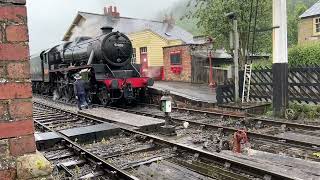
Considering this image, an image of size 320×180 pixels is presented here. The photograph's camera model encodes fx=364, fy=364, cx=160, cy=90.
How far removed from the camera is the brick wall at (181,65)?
2305 cm

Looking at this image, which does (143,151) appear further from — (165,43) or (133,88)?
(165,43)

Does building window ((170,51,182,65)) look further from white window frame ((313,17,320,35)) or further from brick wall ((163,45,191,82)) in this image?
white window frame ((313,17,320,35))

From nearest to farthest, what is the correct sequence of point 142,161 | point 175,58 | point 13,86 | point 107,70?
1. point 13,86
2. point 142,161
3. point 107,70
4. point 175,58

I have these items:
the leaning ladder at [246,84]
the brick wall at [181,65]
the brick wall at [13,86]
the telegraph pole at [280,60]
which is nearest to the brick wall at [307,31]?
the brick wall at [181,65]

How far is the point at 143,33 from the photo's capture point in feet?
94.8

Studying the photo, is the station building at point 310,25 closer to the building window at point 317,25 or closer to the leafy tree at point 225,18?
the building window at point 317,25

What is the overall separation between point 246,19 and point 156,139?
12442mm

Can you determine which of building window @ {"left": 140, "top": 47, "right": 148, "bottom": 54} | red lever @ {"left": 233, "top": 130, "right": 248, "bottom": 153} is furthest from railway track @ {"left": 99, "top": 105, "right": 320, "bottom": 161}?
building window @ {"left": 140, "top": 47, "right": 148, "bottom": 54}

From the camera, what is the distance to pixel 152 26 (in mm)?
37719

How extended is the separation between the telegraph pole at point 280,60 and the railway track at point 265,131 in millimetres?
1621

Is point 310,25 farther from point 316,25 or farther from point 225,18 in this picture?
point 225,18

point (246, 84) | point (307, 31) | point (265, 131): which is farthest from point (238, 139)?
point (307, 31)

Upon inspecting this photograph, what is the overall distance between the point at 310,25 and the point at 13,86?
30.6m

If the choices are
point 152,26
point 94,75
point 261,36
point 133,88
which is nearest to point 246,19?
point 261,36
